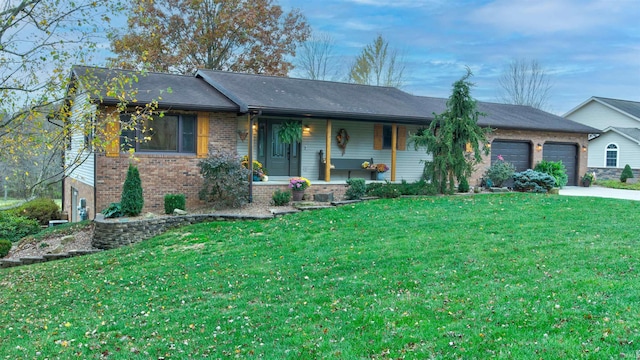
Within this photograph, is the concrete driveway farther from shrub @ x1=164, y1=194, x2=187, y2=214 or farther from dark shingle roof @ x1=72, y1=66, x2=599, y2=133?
shrub @ x1=164, y1=194, x2=187, y2=214

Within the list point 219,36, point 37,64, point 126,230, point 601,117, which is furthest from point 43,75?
point 601,117

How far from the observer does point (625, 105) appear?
32188mm

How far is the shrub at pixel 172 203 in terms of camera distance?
12.4 meters

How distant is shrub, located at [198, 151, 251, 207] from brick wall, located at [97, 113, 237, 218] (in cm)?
65

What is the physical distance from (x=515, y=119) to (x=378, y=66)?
14.9 metres

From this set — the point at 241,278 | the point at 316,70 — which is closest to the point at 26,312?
the point at 241,278

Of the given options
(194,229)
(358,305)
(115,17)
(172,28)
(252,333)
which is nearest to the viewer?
(252,333)

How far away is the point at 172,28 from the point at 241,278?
75.6 feet

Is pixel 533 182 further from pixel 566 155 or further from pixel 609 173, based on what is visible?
pixel 609 173

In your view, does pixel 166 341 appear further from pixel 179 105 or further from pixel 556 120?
pixel 556 120

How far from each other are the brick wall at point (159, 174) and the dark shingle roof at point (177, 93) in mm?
535

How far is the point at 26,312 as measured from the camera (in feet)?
22.3

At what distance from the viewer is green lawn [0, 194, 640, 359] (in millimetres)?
4258

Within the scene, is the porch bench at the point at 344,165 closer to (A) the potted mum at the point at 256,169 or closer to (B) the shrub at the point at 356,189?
(B) the shrub at the point at 356,189
